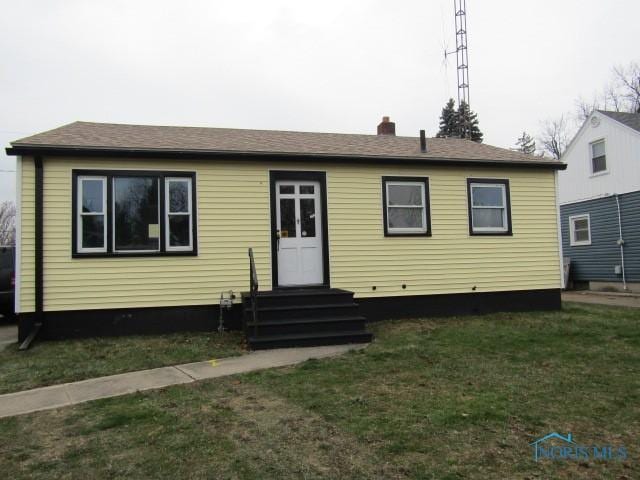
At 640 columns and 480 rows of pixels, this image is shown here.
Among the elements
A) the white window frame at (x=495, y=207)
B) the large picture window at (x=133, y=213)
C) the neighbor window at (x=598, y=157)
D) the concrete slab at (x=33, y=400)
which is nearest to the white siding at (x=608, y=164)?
the neighbor window at (x=598, y=157)

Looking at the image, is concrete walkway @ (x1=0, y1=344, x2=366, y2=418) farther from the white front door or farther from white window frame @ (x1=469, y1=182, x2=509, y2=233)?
white window frame @ (x1=469, y1=182, x2=509, y2=233)

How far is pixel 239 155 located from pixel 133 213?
7.19ft

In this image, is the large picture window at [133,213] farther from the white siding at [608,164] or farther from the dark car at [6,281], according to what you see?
the white siding at [608,164]

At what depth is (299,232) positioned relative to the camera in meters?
9.69

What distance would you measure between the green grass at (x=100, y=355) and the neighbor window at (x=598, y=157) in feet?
49.0

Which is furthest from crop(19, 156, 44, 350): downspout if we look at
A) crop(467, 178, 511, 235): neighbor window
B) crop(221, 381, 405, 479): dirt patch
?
crop(467, 178, 511, 235): neighbor window

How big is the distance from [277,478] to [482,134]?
42.1 m

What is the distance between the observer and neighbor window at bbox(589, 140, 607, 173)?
56.4ft

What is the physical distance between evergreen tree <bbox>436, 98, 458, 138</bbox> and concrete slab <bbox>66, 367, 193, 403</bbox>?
125ft

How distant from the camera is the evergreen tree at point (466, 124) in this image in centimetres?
3578

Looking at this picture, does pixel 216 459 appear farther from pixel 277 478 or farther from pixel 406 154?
pixel 406 154

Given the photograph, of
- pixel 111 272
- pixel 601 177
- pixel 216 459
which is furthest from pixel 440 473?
pixel 601 177

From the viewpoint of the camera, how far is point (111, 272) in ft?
28.1

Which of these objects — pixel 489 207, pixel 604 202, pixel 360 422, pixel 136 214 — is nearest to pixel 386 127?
pixel 489 207
